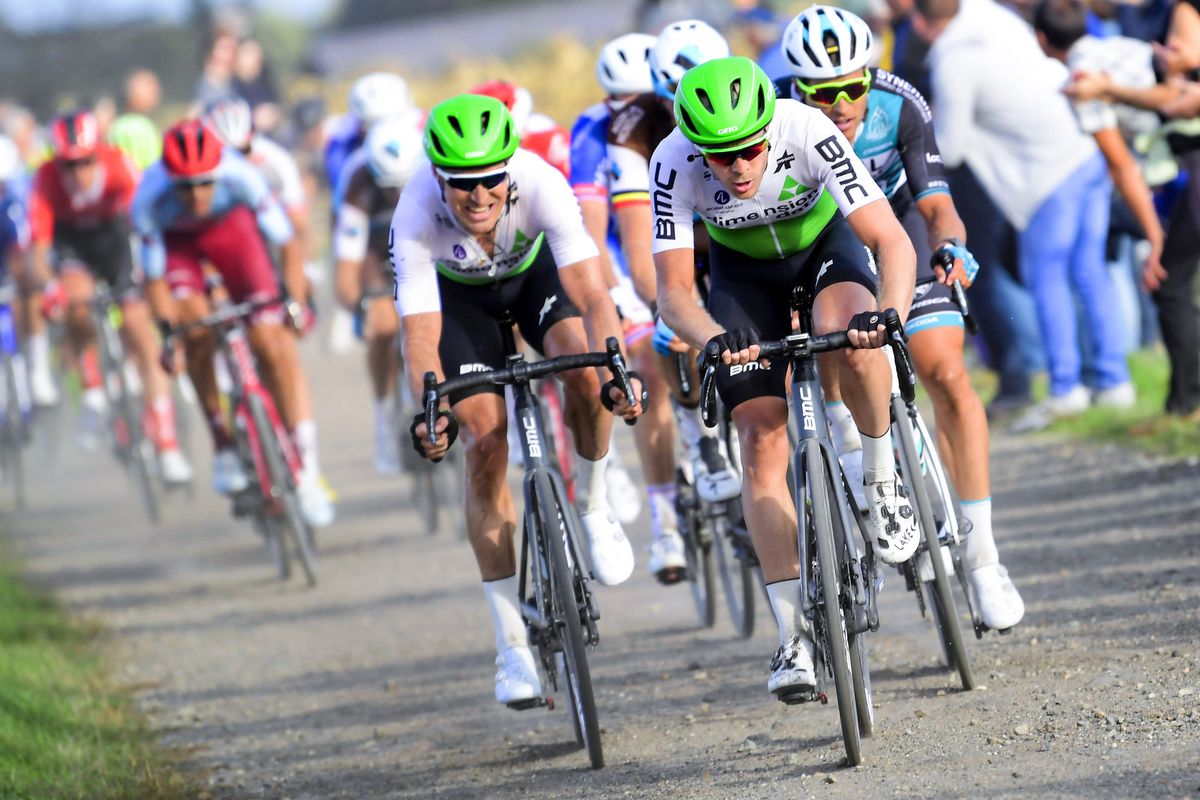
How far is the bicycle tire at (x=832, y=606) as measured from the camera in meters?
5.32

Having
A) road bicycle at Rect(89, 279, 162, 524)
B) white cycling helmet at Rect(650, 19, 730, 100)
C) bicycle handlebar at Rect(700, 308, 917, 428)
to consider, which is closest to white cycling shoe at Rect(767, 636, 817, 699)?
bicycle handlebar at Rect(700, 308, 917, 428)

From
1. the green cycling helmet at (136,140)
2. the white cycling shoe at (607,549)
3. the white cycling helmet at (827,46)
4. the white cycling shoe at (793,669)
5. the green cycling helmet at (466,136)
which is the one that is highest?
the green cycling helmet at (136,140)

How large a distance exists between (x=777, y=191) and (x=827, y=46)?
718mm

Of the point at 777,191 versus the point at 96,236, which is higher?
the point at 96,236

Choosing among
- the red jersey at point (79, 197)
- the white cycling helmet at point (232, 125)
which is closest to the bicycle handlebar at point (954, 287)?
the white cycling helmet at point (232, 125)

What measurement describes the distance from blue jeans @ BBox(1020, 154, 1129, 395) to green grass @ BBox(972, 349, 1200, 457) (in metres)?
0.25

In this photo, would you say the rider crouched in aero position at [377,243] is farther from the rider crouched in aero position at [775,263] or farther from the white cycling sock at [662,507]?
the rider crouched in aero position at [775,263]

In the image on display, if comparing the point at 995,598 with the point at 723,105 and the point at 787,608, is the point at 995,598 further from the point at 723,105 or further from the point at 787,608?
the point at 723,105

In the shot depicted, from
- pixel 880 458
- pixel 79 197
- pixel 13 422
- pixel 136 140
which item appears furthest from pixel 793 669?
pixel 136 140

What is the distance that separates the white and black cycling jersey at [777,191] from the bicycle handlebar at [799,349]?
0.52 metres

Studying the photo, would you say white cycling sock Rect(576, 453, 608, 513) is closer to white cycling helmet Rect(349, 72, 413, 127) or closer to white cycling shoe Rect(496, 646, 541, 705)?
white cycling shoe Rect(496, 646, 541, 705)

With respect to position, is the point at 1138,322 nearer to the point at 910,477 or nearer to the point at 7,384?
the point at 910,477

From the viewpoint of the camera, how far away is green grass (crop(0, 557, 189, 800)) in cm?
640

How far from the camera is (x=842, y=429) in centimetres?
646
